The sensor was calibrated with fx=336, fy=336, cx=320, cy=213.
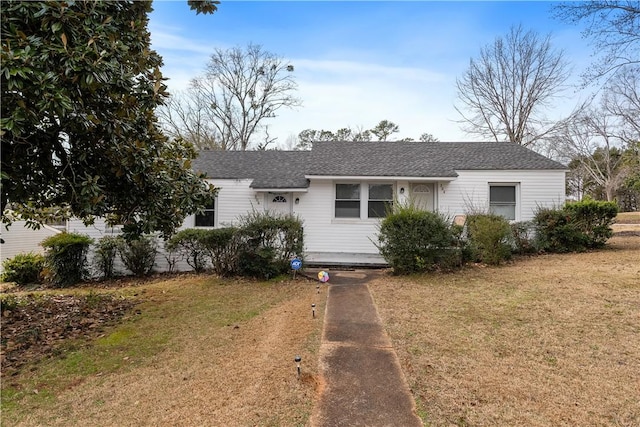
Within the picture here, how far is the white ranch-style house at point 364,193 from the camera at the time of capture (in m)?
11.2

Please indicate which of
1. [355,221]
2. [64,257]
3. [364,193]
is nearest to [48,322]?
[64,257]

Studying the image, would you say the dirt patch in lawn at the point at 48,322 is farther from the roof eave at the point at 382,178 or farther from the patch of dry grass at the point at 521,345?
the roof eave at the point at 382,178

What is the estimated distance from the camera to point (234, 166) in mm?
12648

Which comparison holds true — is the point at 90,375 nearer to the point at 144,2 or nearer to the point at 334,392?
the point at 334,392

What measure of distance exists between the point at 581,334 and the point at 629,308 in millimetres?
1651

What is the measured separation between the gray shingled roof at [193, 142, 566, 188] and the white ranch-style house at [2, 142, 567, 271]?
0.04 m

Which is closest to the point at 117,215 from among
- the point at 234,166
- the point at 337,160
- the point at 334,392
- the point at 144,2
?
the point at 144,2

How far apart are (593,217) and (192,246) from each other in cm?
1234

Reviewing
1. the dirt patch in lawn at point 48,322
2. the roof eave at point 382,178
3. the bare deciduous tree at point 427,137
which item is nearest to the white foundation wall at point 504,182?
the roof eave at point 382,178

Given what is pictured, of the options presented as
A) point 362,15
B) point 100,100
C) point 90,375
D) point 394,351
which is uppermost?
point 362,15

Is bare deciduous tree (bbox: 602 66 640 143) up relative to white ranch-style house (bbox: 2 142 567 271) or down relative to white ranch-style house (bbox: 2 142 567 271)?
up

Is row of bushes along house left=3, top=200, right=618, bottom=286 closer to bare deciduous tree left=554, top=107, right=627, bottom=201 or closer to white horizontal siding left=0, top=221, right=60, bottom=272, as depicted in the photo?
white horizontal siding left=0, top=221, right=60, bottom=272

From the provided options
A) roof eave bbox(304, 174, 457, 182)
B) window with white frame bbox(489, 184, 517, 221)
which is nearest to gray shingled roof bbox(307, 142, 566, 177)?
roof eave bbox(304, 174, 457, 182)

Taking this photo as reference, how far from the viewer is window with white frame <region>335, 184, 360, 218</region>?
38.1ft
